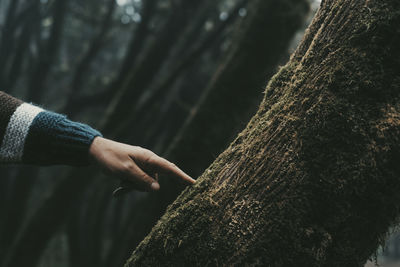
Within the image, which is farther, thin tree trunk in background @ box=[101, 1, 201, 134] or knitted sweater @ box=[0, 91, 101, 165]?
thin tree trunk in background @ box=[101, 1, 201, 134]

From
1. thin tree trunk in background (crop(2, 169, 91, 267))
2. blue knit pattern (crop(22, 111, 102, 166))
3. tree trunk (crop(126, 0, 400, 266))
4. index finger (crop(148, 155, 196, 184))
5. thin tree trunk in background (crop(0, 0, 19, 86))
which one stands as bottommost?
thin tree trunk in background (crop(2, 169, 91, 267))

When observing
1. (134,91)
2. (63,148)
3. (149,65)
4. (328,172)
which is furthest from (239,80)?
(328,172)

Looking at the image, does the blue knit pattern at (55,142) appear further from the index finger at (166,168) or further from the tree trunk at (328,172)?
the tree trunk at (328,172)

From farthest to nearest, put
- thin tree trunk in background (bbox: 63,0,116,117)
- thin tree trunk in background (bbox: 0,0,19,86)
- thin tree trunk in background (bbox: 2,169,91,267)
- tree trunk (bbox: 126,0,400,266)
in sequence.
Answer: thin tree trunk in background (bbox: 0,0,19,86) < thin tree trunk in background (bbox: 63,0,116,117) < thin tree trunk in background (bbox: 2,169,91,267) < tree trunk (bbox: 126,0,400,266)

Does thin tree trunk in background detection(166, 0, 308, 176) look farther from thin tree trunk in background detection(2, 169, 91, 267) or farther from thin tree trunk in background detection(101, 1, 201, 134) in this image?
thin tree trunk in background detection(2, 169, 91, 267)

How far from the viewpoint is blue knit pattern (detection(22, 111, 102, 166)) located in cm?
149

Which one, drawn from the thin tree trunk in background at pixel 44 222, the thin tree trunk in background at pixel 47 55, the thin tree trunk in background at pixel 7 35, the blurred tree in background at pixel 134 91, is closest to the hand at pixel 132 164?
the blurred tree in background at pixel 134 91

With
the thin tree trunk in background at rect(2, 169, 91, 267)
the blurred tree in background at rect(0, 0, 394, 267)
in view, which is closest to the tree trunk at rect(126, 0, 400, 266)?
the blurred tree in background at rect(0, 0, 394, 267)

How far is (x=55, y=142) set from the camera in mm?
1524

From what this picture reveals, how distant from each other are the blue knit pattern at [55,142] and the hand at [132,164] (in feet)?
0.18

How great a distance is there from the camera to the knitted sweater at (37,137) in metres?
1.46

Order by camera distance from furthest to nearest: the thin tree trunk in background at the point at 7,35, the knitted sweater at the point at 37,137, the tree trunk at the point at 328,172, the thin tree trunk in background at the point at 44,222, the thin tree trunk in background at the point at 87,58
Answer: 1. the thin tree trunk in background at the point at 7,35
2. the thin tree trunk in background at the point at 87,58
3. the thin tree trunk in background at the point at 44,222
4. the knitted sweater at the point at 37,137
5. the tree trunk at the point at 328,172

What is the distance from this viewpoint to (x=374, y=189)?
3.86 feet

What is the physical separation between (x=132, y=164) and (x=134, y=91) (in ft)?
12.8
